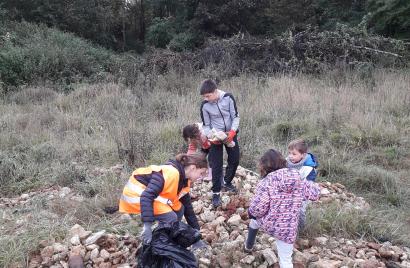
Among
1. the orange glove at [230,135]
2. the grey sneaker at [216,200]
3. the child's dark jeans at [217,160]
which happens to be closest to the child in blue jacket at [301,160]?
the orange glove at [230,135]

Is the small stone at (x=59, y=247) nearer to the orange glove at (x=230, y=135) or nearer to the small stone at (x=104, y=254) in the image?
the small stone at (x=104, y=254)

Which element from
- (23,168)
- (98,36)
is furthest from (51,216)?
(98,36)

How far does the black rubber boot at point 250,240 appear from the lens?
141 inches

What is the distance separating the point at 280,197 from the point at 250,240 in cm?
62

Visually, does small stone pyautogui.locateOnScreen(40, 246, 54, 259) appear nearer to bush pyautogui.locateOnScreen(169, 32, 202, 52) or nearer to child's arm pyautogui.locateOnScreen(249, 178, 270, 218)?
child's arm pyautogui.locateOnScreen(249, 178, 270, 218)

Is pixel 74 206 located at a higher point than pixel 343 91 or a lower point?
lower

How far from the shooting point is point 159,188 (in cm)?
297

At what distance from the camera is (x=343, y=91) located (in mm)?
8680

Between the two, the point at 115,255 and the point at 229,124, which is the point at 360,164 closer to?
the point at 229,124

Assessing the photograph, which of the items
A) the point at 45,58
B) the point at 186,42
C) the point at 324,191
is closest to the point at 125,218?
the point at 324,191

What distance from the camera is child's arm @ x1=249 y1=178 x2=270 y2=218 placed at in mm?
3240

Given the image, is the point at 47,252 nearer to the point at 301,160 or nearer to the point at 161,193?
the point at 161,193

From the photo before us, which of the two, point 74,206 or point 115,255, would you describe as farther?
point 74,206

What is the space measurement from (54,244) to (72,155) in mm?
2834
